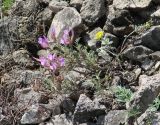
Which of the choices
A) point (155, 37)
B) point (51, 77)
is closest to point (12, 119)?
point (51, 77)

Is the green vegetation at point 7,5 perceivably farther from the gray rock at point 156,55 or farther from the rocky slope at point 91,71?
the gray rock at point 156,55

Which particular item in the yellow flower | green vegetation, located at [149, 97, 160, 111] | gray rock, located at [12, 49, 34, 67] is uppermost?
the yellow flower

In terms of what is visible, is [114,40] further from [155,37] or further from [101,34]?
[155,37]

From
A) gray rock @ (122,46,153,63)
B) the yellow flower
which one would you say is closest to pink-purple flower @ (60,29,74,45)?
the yellow flower

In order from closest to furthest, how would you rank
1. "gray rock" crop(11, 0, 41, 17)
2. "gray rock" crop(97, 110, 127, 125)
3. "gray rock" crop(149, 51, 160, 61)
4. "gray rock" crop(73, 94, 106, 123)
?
1. "gray rock" crop(97, 110, 127, 125)
2. "gray rock" crop(73, 94, 106, 123)
3. "gray rock" crop(149, 51, 160, 61)
4. "gray rock" crop(11, 0, 41, 17)

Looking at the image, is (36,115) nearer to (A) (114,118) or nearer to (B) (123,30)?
(A) (114,118)

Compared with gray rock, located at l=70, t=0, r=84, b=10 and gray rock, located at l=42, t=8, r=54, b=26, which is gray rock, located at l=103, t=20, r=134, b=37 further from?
gray rock, located at l=42, t=8, r=54, b=26

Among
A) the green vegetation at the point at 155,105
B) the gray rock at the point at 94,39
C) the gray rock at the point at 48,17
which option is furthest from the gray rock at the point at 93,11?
the green vegetation at the point at 155,105
